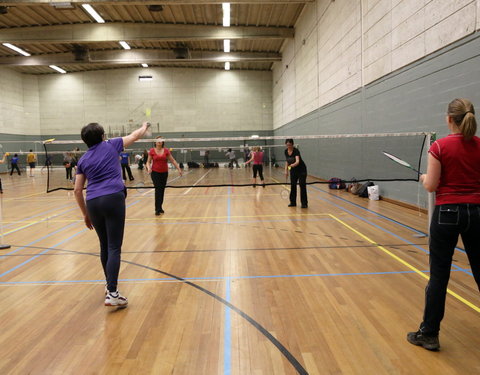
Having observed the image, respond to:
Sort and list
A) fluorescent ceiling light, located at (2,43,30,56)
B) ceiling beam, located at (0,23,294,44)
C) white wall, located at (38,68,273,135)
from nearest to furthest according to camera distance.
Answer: ceiling beam, located at (0,23,294,44) < fluorescent ceiling light, located at (2,43,30,56) < white wall, located at (38,68,273,135)

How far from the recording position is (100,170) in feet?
12.9

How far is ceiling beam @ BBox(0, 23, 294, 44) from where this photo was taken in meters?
22.6

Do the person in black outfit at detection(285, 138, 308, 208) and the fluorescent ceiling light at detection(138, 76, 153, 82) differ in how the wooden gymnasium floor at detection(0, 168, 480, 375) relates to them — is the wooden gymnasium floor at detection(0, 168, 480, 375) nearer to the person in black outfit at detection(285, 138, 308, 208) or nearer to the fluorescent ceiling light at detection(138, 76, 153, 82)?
the person in black outfit at detection(285, 138, 308, 208)

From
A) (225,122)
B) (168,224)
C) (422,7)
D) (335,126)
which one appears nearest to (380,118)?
(422,7)

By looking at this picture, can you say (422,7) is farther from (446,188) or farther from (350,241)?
(446,188)

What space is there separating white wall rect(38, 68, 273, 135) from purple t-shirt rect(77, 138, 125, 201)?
3018 centimetres

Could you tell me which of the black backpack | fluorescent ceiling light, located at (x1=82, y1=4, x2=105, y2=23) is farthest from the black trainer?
fluorescent ceiling light, located at (x1=82, y1=4, x2=105, y2=23)

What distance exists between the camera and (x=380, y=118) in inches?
459

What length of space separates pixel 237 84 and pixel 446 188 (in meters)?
32.1

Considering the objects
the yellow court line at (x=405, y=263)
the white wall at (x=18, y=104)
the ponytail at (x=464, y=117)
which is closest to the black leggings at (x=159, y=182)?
the yellow court line at (x=405, y=263)

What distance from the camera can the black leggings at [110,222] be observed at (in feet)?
12.7

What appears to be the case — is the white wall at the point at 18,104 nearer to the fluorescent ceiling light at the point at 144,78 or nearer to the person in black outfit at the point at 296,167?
the fluorescent ceiling light at the point at 144,78

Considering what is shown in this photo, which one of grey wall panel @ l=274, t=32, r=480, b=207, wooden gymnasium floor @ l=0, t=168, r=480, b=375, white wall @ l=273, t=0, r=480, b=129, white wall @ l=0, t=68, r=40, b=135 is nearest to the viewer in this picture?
wooden gymnasium floor @ l=0, t=168, r=480, b=375

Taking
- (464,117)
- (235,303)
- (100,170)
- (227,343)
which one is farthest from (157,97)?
(464,117)
